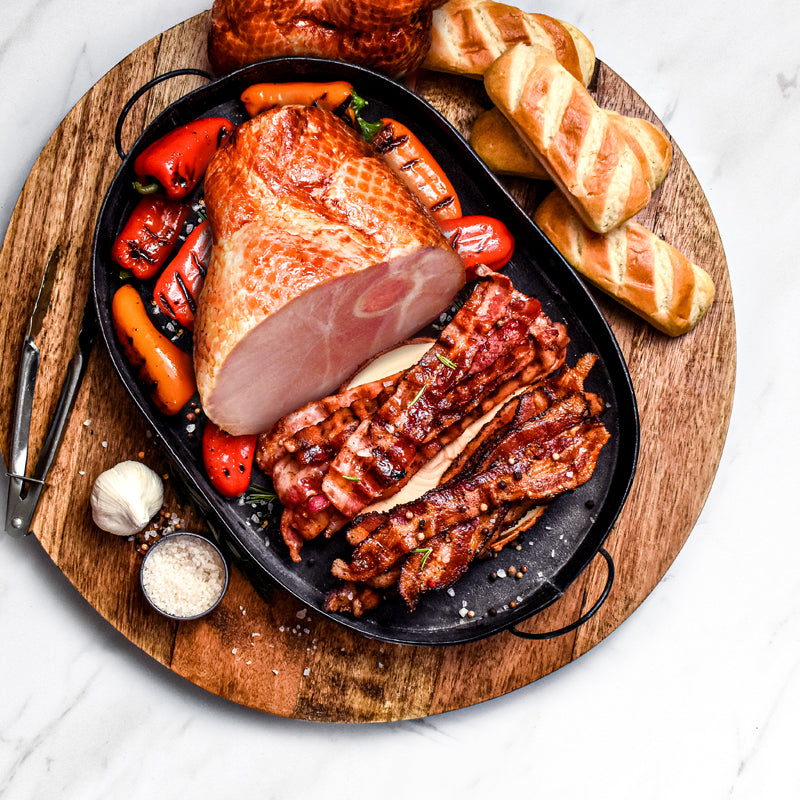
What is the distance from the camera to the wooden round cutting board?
3283mm

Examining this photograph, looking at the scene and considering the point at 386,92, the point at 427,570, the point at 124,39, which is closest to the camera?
the point at 427,570

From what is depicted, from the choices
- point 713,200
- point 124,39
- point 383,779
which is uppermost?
point 713,200

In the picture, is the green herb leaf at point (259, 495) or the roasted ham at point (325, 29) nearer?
the roasted ham at point (325, 29)

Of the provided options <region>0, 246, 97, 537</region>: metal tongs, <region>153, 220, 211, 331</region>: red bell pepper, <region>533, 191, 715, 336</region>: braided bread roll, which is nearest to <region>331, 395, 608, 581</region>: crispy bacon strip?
<region>533, 191, 715, 336</region>: braided bread roll

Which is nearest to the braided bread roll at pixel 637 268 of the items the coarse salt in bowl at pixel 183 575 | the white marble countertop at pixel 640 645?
the white marble countertop at pixel 640 645

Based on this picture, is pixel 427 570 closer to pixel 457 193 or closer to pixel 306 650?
pixel 306 650

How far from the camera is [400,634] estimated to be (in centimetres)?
318

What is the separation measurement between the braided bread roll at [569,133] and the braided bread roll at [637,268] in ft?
0.41

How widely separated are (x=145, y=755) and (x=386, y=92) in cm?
316

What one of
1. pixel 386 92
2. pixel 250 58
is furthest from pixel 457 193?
pixel 250 58

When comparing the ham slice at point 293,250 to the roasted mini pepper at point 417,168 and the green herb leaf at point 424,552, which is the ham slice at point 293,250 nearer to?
the roasted mini pepper at point 417,168

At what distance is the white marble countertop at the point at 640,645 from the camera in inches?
140

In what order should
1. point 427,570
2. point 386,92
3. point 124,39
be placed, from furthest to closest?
point 124,39
point 386,92
point 427,570

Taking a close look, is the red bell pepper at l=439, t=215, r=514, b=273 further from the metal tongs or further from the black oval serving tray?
the metal tongs
